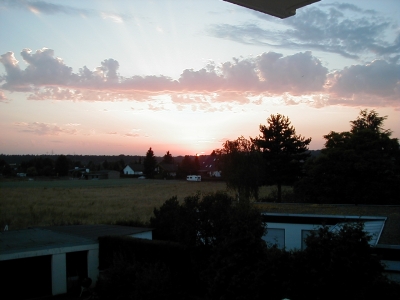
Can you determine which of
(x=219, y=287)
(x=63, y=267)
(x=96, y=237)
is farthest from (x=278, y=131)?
(x=219, y=287)

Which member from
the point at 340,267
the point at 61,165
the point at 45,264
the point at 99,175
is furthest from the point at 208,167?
the point at 340,267

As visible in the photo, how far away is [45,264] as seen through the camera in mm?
16656

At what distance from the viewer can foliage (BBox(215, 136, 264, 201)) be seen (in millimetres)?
30766

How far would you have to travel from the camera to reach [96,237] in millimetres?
19016

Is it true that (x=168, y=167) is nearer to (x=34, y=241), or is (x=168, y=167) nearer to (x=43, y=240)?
(x=43, y=240)

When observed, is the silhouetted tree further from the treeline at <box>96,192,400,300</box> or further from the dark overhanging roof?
the dark overhanging roof

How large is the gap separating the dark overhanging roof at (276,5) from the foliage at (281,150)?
36568 mm

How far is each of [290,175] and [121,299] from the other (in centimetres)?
3049

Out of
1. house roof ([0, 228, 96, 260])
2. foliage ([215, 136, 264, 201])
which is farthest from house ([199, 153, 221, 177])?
house roof ([0, 228, 96, 260])

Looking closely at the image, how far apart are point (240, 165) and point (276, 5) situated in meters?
28.1

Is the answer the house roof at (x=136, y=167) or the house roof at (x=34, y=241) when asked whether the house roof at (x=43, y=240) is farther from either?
the house roof at (x=136, y=167)

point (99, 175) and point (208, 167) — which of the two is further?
point (208, 167)

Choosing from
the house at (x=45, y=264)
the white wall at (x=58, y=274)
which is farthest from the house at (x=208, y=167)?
the white wall at (x=58, y=274)

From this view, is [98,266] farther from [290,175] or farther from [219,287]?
[290,175]
